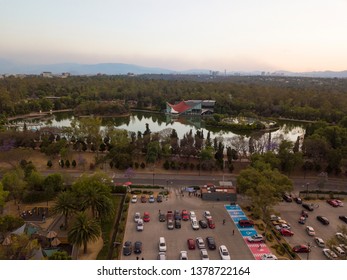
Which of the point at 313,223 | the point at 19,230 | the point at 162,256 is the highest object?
the point at 19,230

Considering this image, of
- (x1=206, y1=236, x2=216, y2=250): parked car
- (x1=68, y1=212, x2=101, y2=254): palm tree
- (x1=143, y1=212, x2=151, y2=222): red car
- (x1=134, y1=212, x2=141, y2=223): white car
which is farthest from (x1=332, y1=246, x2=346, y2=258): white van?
(x1=68, y1=212, x2=101, y2=254): palm tree

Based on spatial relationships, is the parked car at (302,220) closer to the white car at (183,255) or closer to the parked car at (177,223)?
the parked car at (177,223)

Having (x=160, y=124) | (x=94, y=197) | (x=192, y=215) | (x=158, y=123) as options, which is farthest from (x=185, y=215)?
(x=158, y=123)

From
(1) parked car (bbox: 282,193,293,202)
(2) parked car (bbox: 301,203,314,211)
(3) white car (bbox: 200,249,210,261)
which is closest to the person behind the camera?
(3) white car (bbox: 200,249,210,261)

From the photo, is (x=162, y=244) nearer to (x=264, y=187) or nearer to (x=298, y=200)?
(x=264, y=187)

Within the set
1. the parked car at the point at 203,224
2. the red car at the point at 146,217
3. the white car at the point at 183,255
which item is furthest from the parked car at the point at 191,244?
the red car at the point at 146,217

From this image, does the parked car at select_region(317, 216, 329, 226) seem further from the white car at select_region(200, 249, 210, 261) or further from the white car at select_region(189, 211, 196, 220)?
the white car at select_region(200, 249, 210, 261)
